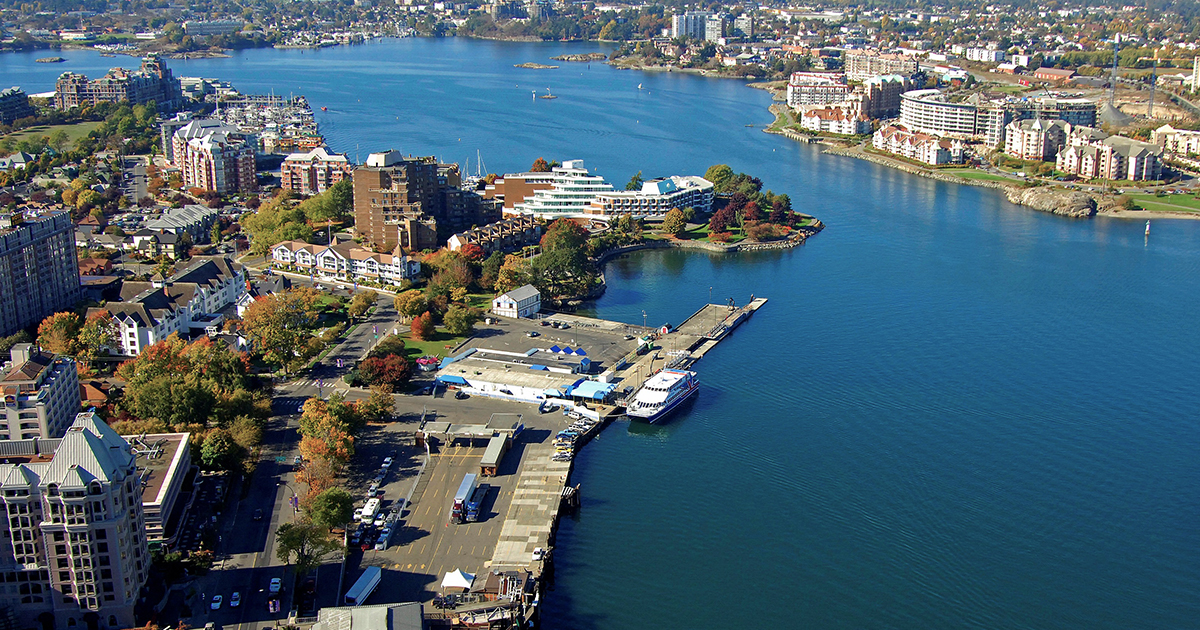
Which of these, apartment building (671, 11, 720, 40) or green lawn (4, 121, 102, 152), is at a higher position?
apartment building (671, 11, 720, 40)

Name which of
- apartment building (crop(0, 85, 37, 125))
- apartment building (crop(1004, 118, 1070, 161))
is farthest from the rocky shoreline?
apartment building (crop(0, 85, 37, 125))

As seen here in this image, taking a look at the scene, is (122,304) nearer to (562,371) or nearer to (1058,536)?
(562,371)

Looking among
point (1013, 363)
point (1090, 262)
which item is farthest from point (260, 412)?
point (1090, 262)

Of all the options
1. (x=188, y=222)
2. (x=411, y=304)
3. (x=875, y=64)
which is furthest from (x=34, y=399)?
(x=875, y=64)

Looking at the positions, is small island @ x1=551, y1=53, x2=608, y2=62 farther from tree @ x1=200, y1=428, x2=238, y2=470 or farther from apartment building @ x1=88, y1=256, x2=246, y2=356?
tree @ x1=200, y1=428, x2=238, y2=470

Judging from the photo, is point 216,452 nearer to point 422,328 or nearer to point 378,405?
point 378,405
